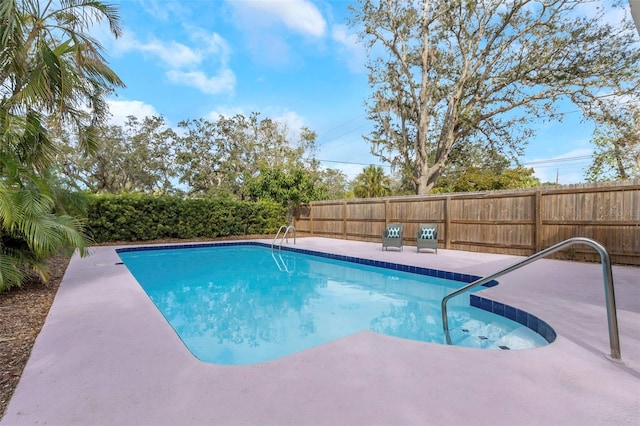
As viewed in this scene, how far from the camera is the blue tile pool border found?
11.1ft

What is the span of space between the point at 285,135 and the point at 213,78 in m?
6.07

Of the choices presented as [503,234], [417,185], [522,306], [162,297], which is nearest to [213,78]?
[417,185]

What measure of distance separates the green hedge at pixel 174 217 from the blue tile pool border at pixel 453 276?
4.51 feet

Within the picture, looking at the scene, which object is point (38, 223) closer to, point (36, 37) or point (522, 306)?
point (36, 37)

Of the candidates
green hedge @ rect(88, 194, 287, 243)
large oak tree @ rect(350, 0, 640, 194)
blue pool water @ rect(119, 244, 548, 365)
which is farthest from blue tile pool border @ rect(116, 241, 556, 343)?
large oak tree @ rect(350, 0, 640, 194)

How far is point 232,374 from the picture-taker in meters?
2.26

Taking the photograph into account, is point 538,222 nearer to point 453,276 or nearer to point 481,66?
point 453,276

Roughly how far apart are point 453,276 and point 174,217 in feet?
35.2

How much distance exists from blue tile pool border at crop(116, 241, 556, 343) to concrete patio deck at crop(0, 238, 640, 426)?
136 mm

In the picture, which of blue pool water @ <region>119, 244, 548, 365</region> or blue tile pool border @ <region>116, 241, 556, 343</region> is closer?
blue tile pool border @ <region>116, 241, 556, 343</region>

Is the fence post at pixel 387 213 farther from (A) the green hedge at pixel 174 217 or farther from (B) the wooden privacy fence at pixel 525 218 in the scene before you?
(A) the green hedge at pixel 174 217

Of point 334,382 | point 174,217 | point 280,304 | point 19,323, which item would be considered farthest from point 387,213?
point 19,323

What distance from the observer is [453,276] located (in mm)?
6043

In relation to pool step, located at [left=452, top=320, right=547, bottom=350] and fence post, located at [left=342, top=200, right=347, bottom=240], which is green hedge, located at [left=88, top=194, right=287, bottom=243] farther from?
pool step, located at [left=452, top=320, right=547, bottom=350]
